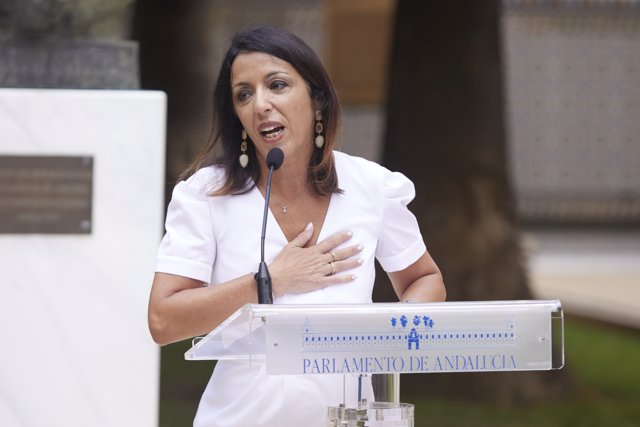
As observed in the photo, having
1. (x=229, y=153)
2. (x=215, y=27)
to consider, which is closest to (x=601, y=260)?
(x=215, y=27)

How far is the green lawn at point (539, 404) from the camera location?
7.61 meters

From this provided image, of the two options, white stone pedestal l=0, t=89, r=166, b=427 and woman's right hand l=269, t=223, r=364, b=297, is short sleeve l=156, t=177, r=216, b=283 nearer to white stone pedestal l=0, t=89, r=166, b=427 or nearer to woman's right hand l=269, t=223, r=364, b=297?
woman's right hand l=269, t=223, r=364, b=297

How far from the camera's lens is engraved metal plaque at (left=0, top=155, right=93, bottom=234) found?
186 inches

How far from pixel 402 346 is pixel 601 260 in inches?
589

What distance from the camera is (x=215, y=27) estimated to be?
672 inches

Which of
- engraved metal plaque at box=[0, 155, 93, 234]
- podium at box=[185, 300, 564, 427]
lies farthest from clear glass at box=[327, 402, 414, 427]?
engraved metal plaque at box=[0, 155, 93, 234]

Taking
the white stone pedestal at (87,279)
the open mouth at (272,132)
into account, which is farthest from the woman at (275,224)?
the white stone pedestal at (87,279)

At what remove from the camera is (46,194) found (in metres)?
4.76

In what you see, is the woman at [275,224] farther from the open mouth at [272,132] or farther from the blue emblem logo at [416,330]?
the blue emblem logo at [416,330]

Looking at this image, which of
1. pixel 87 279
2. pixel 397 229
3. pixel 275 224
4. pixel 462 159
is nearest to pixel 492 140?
pixel 462 159

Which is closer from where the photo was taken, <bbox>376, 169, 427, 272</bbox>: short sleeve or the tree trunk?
<bbox>376, 169, 427, 272</bbox>: short sleeve

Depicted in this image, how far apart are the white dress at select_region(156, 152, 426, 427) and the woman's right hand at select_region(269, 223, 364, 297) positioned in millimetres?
29

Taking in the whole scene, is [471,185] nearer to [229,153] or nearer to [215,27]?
[229,153]

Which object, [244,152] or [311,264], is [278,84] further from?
[311,264]
